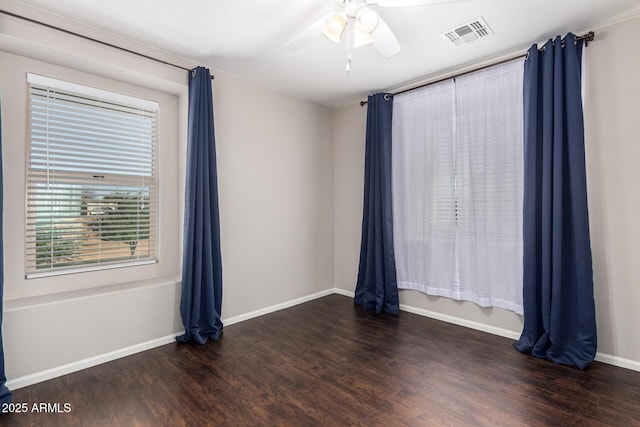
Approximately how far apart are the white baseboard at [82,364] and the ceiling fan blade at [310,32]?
269 centimetres

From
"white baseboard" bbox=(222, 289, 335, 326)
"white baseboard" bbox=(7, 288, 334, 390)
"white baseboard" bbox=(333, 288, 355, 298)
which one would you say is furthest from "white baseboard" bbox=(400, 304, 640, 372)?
"white baseboard" bbox=(7, 288, 334, 390)

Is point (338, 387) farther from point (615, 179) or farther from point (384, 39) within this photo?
point (615, 179)

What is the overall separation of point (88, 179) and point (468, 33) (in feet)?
11.1

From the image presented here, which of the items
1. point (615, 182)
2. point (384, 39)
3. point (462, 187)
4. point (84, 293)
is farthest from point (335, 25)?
point (84, 293)

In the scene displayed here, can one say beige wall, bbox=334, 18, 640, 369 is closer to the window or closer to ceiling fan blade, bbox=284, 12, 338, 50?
ceiling fan blade, bbox=284, 12, 338, 50

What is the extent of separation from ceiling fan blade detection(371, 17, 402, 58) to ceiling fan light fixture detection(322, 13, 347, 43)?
227 mm

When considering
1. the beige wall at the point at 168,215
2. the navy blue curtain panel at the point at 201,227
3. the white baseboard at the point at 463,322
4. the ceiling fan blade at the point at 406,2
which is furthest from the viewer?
the white baseboard at the point at 463,322

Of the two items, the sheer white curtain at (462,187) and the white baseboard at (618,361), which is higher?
the sheer white curtain at (462,187)

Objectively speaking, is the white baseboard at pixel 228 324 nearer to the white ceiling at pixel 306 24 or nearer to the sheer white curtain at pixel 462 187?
the sheer white curtain at pixel 462 187

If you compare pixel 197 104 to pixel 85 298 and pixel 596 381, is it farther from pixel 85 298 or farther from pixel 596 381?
pixel 596 381

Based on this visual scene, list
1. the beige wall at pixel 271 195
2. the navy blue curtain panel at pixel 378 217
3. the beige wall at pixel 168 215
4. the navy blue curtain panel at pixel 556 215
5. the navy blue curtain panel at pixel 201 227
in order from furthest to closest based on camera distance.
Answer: the navy blue curtain panel at pixel 378 217
the beige wall at pixel 271 195
the navy blue curtain panel at pixel 201 227
the navy blue curtain panel at pixel 556 215
the beige wall at pixel 168 215

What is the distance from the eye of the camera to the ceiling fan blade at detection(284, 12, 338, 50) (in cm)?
186

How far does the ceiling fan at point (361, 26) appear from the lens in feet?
5.93

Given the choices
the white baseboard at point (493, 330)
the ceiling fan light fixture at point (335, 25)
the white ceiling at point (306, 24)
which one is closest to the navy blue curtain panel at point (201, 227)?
the white ceiling at point (306, 24)
